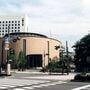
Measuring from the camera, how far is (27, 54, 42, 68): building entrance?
488 ft

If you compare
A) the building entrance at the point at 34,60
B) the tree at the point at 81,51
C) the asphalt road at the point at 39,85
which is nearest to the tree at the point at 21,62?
the building entrance at the point at 34,60

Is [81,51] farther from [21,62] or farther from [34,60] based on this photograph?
[34,60]

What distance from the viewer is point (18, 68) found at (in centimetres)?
13062

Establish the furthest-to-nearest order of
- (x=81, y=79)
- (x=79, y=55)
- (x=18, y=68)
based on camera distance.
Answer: (x=18, y=68), (x=79, y=55), (x=81, y=79)

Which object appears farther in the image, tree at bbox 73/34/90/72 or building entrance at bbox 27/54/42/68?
building entrance at bbox 27/54/42/68

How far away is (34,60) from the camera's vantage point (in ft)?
493

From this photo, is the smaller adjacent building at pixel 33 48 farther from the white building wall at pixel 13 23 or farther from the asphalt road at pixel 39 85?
the asphalt road at pixel 39 85

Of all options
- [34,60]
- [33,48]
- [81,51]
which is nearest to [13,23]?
[33,48]

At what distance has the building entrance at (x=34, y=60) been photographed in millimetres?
148750

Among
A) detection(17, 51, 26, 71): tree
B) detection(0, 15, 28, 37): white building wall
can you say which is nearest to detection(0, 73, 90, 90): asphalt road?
detection(17, 51, 26, 71): tree

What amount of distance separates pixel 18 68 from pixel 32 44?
2392 centimetres

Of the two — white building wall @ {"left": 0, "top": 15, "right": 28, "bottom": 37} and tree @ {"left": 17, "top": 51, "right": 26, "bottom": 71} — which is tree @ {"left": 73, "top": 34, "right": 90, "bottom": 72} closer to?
tree @ {"left": 17, "top": 51, "right": 26, "bottom": 71}

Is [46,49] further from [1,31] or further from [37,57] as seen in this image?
[1,31]

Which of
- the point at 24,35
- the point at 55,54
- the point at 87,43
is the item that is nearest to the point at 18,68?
the point at 24,35
